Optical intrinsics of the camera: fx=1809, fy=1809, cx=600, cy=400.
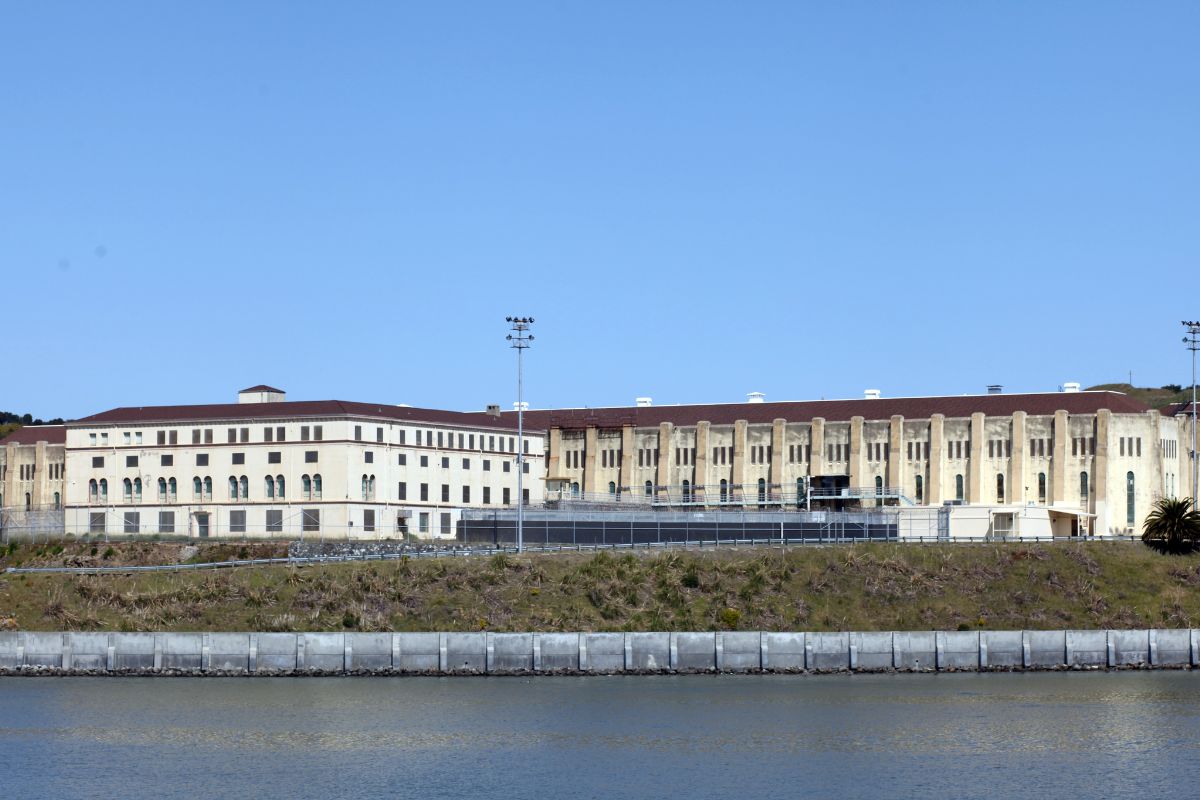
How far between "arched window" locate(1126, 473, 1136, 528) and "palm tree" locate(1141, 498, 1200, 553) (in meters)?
30.2

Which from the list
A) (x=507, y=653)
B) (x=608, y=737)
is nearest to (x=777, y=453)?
(x=507, y=653)

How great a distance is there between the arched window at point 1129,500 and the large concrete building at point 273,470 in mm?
50688

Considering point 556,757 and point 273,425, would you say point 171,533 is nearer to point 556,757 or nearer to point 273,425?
point 273,425

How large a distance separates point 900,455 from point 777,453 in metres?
11.3

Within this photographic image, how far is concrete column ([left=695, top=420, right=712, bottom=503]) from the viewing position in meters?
162

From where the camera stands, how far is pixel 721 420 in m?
165

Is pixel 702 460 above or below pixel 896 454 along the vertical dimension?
below

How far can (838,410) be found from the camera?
16100 cm

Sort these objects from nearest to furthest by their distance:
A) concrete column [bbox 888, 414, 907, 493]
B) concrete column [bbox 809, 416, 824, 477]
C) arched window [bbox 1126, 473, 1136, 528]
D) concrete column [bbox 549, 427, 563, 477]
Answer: arched window [bbox 1126, 473, 1136, 528] → concrete column [bbox 888, 414, 907, 493] → concrete column [bbox 809, 416, 824, 477] → concrete column [bbox 549, 427, 563, 477]

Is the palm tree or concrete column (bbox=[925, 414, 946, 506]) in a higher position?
concrete column (bbox=[925, 414, 946, 506])

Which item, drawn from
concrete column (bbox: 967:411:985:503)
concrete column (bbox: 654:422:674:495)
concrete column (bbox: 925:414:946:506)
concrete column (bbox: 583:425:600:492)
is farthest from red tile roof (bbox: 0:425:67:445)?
concrete column (bbox: 967:411:985:503)

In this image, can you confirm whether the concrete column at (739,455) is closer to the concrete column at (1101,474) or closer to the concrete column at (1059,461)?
the concrete column at (1059,461)

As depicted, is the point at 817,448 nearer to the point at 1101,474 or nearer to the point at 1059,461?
the point at 1059,461

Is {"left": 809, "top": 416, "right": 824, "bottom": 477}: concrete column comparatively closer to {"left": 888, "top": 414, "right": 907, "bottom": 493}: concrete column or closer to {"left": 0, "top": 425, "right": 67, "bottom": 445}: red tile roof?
{"left": 888, "top": 414, "right": 907, "bottom": 493}: concrete column
